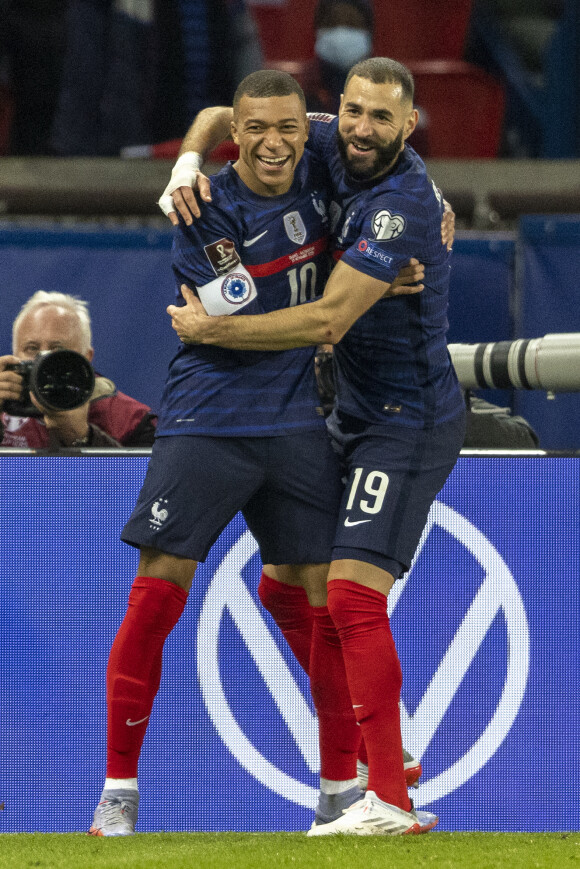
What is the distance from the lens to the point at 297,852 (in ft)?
7.28

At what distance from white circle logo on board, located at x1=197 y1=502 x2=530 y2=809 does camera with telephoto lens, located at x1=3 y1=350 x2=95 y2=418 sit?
1.92ft

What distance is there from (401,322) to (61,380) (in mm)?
932

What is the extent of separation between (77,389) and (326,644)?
0.94 meters

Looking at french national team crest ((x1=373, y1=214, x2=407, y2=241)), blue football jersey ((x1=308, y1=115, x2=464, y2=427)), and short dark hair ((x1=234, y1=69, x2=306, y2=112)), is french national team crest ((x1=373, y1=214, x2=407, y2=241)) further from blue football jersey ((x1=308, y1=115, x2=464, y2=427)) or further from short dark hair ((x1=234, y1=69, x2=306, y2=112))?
short dark hair ((x1=234, y1=69, x2=306, y2=112))

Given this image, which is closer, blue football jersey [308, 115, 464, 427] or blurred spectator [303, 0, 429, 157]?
blue football jersey [308, 115, 464, 427]

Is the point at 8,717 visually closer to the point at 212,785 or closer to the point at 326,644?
the point at 212,785

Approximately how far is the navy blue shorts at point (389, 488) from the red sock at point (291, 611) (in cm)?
32

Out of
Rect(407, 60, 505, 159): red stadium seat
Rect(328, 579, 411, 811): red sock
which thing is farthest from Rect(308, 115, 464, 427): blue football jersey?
Rect(407, 60, 505, 159): red stadium seat

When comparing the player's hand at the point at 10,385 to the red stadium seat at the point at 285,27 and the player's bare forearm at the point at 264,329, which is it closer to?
the player's bare forearm at the point at 264,329

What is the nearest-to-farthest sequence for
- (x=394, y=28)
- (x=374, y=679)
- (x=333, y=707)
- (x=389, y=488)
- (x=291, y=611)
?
(x=374, y=679) → (x=389, y=488) → (x=333, y=707) → (x=291, y=611) → (x=394, y=28)

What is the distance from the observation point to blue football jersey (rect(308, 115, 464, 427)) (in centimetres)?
260

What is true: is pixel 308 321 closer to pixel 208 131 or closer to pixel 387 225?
pixel 387 225


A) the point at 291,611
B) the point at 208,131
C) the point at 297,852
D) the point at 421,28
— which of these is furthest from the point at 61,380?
the point at 421,28

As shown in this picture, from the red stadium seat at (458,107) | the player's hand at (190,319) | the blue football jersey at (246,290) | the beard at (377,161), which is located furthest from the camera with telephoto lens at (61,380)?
the red stadium seat at (458,107)
